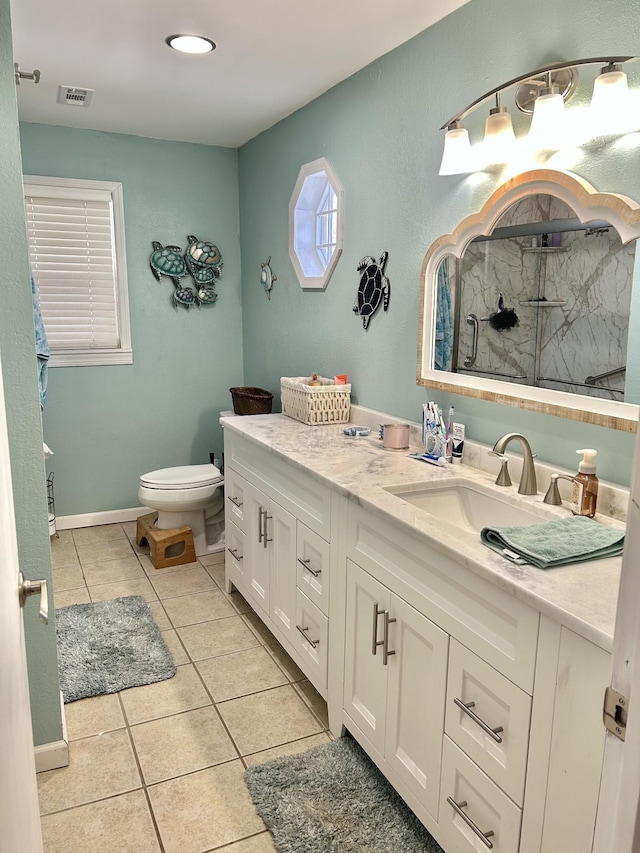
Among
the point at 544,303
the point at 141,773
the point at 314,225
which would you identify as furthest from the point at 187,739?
the point at 314,225

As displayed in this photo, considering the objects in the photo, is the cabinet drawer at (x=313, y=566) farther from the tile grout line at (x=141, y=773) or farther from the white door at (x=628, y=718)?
the white door at (x=628, y=718)

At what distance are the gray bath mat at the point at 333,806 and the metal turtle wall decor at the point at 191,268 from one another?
2.96 m

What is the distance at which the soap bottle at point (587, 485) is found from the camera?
1.70 m

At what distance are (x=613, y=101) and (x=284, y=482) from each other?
158 centimetres

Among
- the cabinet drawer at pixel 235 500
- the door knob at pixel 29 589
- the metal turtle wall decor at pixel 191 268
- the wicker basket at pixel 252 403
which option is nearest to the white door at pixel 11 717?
the door knob at pixel 29 589

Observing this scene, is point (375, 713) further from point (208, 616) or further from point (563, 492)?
point (208, 616)

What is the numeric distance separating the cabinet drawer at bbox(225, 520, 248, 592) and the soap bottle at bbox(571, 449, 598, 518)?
64.1 inches

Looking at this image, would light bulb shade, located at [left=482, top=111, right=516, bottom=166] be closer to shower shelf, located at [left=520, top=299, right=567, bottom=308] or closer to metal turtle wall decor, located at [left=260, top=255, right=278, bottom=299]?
shower shelf, located at [left=520, top=299, right=567, bottom=308]

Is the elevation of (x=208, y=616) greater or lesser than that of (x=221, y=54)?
lesser

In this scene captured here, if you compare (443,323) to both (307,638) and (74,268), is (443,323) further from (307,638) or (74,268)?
(74,268)

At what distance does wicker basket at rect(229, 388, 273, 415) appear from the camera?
361cm

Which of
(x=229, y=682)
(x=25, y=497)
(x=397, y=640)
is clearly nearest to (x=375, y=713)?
(x=397, y=640)

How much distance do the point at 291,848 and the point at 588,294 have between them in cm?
170

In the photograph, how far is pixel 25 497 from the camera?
1.89 metres
